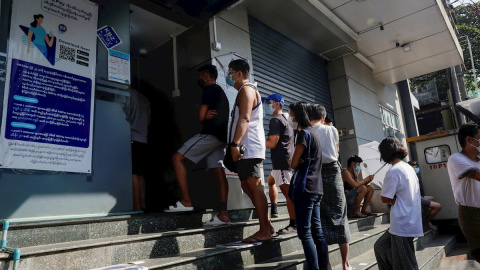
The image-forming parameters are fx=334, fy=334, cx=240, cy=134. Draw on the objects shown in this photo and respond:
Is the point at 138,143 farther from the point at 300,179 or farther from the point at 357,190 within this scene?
the point at 357,190

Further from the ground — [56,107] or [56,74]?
[56,74]

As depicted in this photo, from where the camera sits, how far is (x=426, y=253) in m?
5.28

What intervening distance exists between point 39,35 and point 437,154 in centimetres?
743

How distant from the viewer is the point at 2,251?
2.41 meters

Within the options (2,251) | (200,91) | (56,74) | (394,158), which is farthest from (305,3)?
(2,251)

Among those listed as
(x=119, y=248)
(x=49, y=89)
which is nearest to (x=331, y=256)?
(x=119, y=248)

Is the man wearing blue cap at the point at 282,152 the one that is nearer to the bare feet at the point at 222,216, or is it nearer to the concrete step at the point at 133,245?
Answer: the concrete step at the point at 133,245

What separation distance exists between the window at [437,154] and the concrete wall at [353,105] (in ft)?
6.01

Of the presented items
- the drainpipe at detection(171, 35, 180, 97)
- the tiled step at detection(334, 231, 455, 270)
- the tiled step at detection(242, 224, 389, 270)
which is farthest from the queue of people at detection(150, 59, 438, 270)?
the drainpipe at detection(171, 35, 180, 97)

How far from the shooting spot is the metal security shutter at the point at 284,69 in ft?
22.2

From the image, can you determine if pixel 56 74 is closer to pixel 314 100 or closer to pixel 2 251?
pixel 2 251

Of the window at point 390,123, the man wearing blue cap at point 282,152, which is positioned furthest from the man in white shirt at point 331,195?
the window at point 390,123

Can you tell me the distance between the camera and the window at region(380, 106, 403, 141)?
11.4 metres

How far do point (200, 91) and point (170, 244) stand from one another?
109 inches
